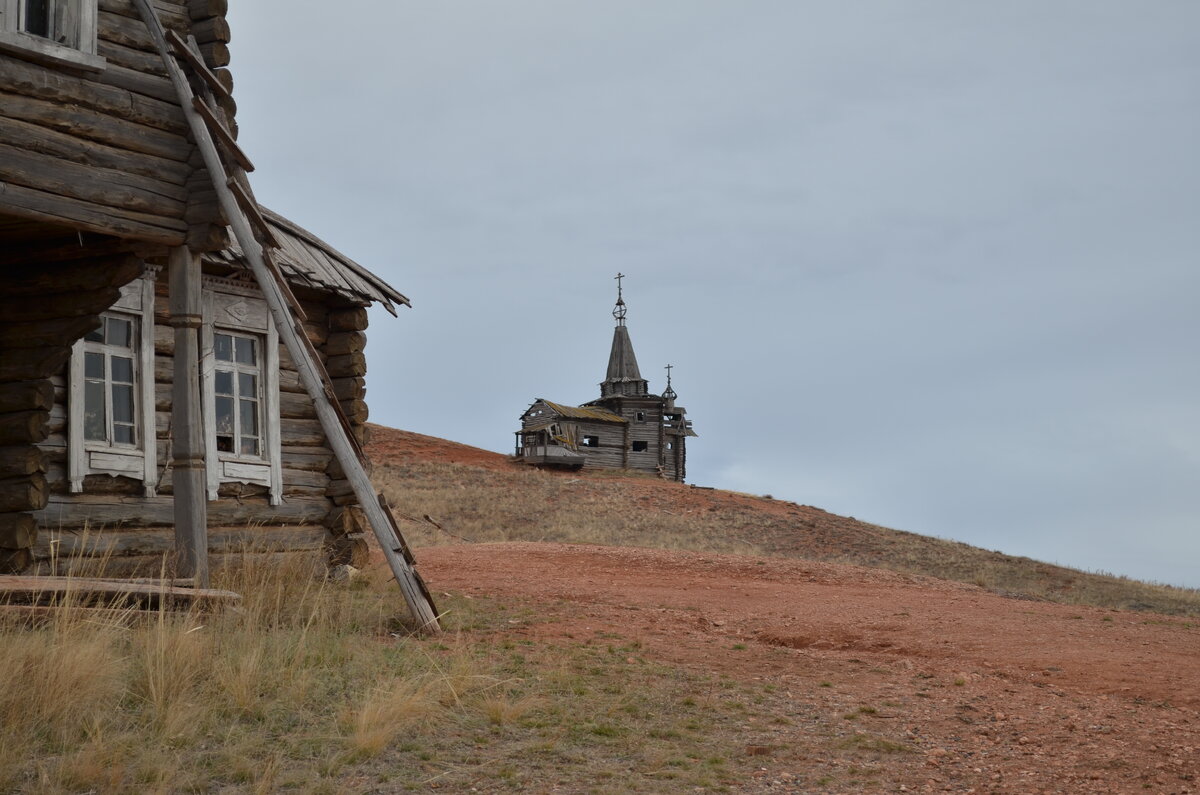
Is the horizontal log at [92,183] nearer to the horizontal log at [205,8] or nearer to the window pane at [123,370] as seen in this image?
the horizontal log at [205,8]

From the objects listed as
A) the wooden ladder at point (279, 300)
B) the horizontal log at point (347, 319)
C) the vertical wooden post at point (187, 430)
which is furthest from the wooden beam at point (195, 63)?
the horizontal log at point (347, 319)

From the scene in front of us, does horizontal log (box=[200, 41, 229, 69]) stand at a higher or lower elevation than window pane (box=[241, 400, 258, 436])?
higher

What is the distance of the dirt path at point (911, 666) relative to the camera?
261 inches

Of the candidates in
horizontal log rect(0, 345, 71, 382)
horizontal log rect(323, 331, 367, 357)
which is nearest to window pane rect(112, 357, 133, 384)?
horizontal log rect(0, 345, 71, 382)

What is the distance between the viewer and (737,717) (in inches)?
295

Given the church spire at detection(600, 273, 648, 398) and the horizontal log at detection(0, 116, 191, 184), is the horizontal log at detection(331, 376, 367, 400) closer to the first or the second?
the horizontal log at detection(0, 116, 191, 184)

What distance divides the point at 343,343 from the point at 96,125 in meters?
4.74

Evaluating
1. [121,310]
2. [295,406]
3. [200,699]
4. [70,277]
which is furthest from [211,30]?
[200,699]

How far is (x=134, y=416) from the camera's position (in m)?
10.8

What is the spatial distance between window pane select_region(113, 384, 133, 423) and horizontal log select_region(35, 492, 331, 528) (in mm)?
763

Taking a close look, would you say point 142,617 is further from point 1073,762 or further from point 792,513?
point 792,513

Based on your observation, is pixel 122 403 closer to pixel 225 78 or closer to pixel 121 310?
pixel 121 310

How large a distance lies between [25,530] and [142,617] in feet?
7.15

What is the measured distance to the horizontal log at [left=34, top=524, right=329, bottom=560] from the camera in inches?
392
